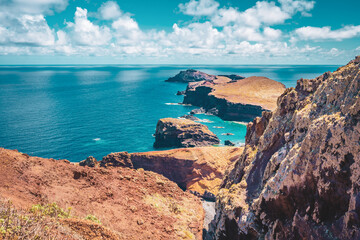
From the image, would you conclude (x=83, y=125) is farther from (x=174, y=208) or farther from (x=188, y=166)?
(x=174, y=208)

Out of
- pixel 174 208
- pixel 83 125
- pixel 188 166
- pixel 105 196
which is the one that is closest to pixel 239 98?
pixel 83 125

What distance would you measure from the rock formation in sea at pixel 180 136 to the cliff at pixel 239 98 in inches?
1841

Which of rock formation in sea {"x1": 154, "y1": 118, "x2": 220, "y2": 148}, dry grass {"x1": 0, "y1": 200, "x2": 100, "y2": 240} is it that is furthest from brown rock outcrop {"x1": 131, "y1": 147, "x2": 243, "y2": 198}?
dry grass {"x1": 0, "y1": 200, "x2": 100, "y2": 240}

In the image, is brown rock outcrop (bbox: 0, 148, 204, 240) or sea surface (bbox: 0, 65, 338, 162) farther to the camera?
sea surface (bbox: 0, 65, 338, 162)

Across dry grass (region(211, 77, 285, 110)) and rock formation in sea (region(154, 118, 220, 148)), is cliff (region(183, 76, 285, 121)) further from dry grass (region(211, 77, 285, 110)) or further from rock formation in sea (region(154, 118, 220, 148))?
rock formation in sea (region(154, 118, 220, 148))

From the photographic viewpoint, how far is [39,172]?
26078mm

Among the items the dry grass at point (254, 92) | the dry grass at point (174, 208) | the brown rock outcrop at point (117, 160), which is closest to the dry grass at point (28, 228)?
the dry grass at point (174, 208)

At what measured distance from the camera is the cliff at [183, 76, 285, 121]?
141 m

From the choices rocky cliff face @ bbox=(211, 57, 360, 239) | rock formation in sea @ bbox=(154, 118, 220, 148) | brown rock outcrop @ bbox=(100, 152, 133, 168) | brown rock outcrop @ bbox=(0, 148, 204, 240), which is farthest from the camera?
rock formation in sea @ bbox=(154, 118, 220, 148)

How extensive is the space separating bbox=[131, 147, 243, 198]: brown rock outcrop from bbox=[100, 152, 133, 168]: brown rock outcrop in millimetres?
2600

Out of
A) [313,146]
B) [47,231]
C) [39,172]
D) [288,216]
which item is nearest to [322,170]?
[313,146]

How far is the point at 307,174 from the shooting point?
653 inches

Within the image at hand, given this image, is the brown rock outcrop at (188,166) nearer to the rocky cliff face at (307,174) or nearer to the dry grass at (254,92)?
the rocky cliff face at (307,174)

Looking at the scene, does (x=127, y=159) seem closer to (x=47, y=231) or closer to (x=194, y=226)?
(x=194, y=226)
